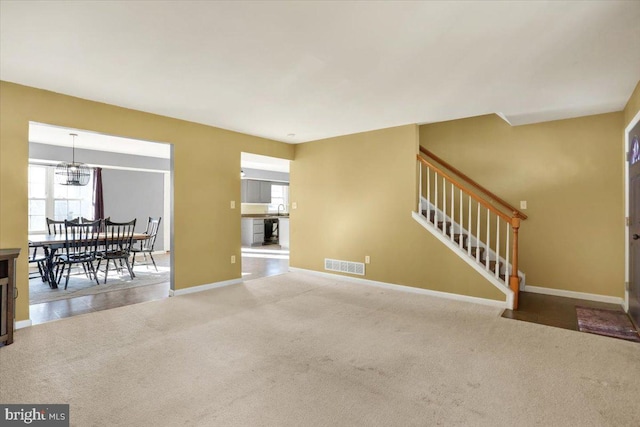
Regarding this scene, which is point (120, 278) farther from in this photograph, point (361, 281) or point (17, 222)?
point (361, 281)

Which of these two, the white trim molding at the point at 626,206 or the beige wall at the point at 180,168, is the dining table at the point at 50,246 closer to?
the beige wall at the point at 180,168

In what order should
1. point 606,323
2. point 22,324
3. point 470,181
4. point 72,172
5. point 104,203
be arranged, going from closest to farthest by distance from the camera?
point 22,324 < point 606,323 < point 470,181 < point 72,172 < point 104,203

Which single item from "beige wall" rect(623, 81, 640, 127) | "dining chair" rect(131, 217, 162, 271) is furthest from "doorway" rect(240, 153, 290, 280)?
"beige wall" rect(623, 81, 640, 127)

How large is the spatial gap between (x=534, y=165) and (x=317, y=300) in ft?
11.4

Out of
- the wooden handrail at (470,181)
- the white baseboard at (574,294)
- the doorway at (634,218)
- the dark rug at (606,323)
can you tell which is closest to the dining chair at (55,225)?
the wooden handrail at (470,181)

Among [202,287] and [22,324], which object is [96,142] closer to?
[202,287]

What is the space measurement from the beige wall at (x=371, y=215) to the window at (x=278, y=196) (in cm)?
522

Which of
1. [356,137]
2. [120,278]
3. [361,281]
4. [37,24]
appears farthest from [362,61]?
[120,278]

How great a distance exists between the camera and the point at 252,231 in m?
9.41

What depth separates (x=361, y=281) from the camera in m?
5.09

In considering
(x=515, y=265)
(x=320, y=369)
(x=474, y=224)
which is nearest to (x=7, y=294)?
(x=320, y=369)

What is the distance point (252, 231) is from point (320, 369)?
7.35 metres

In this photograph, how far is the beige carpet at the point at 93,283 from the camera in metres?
4.33

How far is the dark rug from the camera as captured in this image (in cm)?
301
